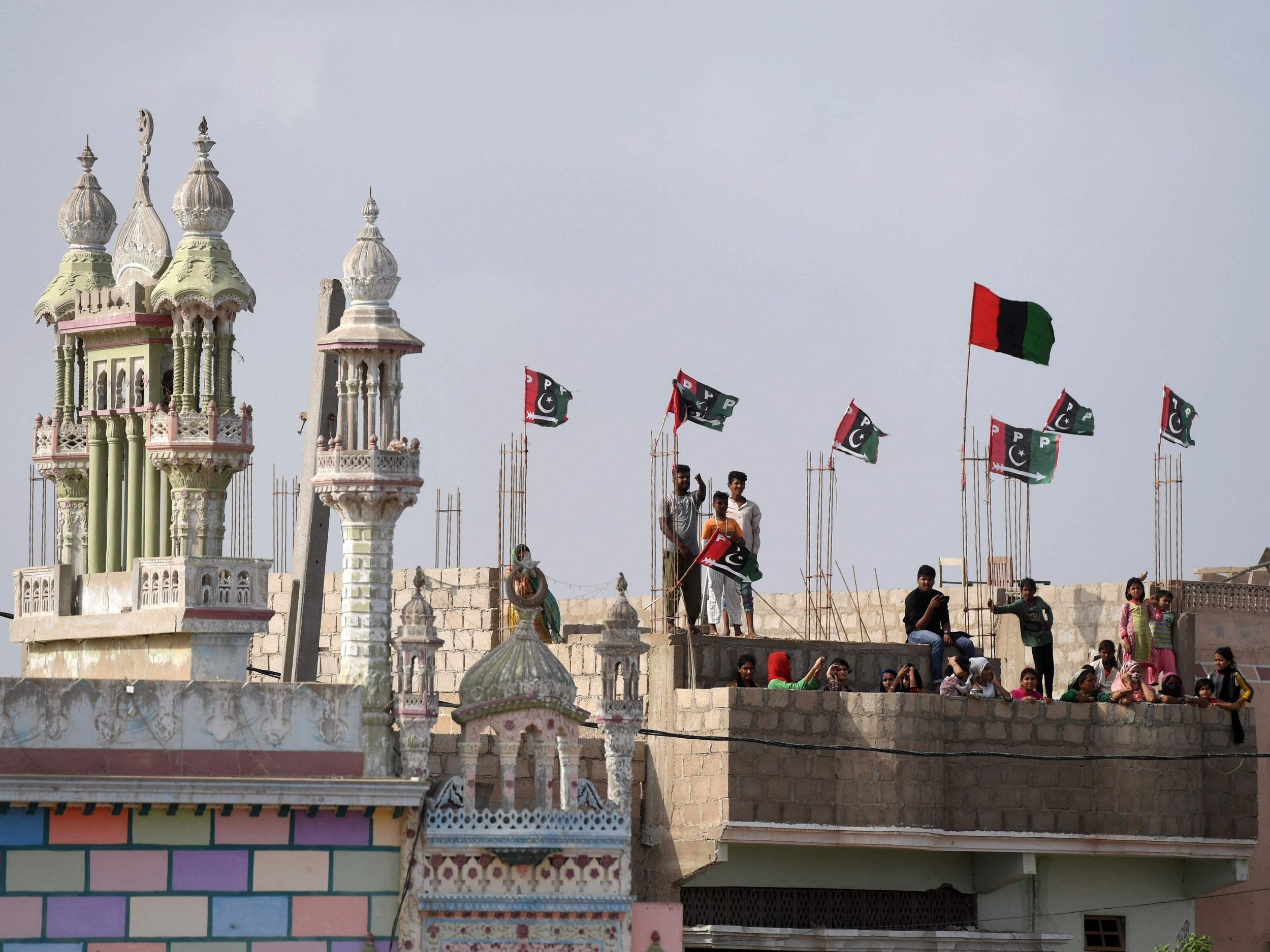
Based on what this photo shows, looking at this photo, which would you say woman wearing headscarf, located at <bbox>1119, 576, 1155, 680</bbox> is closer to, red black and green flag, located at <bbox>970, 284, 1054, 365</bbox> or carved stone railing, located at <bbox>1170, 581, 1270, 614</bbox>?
carved stone railing, located at <bbox>1170, 581, 1270, 614</bbox>

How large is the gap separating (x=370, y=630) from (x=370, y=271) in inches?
122

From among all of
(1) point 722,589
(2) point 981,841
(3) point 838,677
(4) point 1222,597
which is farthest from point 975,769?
(4) point 1222,597

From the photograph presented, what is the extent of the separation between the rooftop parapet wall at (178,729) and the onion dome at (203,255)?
4.05 meters

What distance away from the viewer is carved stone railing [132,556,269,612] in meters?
24.7

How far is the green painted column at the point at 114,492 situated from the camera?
2602 centimetres

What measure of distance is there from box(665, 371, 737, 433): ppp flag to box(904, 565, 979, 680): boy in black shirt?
3.56 meters

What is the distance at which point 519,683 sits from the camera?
23078 mm

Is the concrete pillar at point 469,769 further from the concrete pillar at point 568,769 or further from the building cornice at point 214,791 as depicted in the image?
the concrete pillar at point 568,769

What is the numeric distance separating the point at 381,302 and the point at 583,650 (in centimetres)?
572

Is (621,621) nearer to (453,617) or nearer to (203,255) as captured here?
(203,255)

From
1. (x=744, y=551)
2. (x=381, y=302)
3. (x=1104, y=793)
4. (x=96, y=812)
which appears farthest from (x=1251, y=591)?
(x=96, y=812)

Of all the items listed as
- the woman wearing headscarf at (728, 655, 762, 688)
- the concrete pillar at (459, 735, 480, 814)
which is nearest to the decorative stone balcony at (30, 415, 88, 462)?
the concrete pillar at (459, 735, 480, 814)

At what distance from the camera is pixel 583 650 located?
2841 centimetres

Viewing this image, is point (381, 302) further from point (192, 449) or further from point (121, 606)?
point (121, 606)
